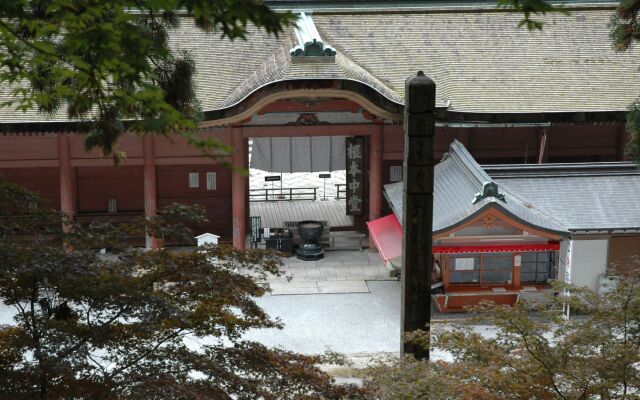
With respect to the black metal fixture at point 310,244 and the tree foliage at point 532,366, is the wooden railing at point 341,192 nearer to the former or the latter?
the black metal fixture at point 310,244

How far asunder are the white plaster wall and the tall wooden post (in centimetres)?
804

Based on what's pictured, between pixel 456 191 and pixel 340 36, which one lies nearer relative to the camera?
pixel 456 191

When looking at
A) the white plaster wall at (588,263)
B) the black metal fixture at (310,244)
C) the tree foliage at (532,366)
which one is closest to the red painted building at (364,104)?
the black metal fixture at (310,244)

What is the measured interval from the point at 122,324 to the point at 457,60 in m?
14.7

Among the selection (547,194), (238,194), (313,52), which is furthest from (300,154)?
(547,194)

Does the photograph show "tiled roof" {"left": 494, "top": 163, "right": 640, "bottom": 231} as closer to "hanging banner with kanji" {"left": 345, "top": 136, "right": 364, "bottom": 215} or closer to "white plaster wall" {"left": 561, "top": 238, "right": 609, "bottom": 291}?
"white plaster wall" {"left": 561, "top": 238, "right": 609, "bottom": 291}

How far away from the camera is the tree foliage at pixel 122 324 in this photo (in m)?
7.23

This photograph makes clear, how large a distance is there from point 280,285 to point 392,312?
2742 mm

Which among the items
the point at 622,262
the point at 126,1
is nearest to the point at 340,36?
the point at 622,262

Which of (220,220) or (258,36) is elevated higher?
(258,36)

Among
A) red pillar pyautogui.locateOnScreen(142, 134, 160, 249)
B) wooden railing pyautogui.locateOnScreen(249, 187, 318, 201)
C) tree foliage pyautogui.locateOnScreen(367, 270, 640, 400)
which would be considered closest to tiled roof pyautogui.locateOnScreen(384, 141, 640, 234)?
red pillar pyautogui.locateOnScreen(142, 134, 160, 249)

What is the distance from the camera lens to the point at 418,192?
912 centimetres

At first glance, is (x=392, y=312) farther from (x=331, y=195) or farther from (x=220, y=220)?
(x=331, y=195)

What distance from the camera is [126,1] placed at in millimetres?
5617
